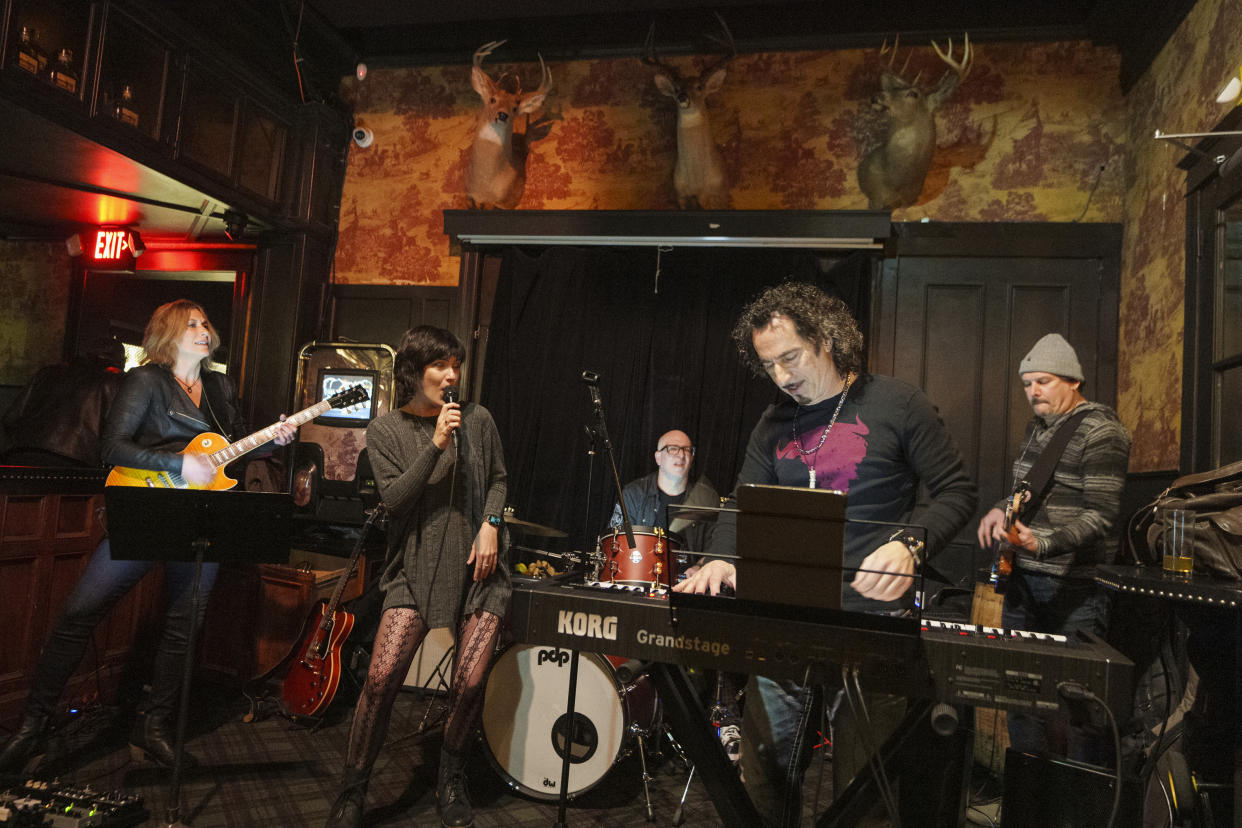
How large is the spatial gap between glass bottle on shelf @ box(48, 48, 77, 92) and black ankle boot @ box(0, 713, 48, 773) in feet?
9.04

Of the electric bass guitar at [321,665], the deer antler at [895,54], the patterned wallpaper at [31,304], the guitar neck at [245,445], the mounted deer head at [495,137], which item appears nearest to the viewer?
the guitar neck at [245,445]

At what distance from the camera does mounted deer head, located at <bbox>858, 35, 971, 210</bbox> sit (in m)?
4.43

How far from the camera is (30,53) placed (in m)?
3.33

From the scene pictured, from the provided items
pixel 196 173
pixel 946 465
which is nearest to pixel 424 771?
pixel 946 465

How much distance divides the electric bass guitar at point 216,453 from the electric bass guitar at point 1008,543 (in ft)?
8.99

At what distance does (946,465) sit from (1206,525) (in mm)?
829

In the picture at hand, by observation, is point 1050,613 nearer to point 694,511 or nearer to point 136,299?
point 694,511

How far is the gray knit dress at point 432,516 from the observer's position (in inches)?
107

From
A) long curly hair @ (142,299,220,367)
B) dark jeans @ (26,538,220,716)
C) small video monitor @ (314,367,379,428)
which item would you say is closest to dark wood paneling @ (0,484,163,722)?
dark jeans @ (26,538,220,716)

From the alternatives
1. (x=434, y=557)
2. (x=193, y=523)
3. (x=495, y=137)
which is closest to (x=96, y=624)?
(x=193, y=523)

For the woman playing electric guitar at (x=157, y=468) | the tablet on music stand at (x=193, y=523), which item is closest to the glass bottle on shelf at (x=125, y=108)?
the woman playing electric guitar at (x=157, y=468)

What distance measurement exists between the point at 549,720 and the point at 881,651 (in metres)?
1.99

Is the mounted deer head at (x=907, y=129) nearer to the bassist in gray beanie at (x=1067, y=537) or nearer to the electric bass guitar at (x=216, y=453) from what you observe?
the bassist in gray beanie at (x=1067, y=537)

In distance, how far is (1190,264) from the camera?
3398mm
